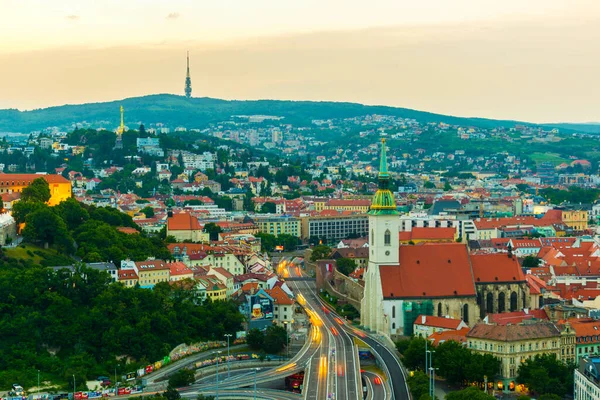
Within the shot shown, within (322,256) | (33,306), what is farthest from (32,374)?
(322,256)

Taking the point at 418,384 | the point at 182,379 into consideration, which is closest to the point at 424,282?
the point at 418,384

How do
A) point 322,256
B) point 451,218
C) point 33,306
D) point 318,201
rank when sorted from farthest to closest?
point 318,201
point 451,218
point 322,256
point 33,306

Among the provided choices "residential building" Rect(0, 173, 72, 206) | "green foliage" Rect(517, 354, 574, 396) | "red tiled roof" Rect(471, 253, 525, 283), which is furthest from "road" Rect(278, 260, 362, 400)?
"residential building" Rect(0, 173, 72, 206)

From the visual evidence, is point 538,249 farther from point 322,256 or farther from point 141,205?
point 141,205

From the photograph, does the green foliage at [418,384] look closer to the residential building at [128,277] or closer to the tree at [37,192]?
the residential building at [128,277]

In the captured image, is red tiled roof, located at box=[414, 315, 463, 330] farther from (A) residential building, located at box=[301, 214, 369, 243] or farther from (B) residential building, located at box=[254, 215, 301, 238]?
(A) residential building, located at box=[301, 214, 369, 243]

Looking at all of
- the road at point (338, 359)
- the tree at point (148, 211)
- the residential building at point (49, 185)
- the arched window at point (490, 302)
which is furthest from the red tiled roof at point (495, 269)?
the tree at point (148, 211)

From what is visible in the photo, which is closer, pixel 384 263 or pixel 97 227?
pixel 384 263

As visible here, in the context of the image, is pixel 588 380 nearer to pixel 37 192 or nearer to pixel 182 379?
pixel 182 379
